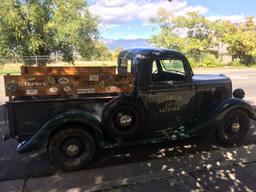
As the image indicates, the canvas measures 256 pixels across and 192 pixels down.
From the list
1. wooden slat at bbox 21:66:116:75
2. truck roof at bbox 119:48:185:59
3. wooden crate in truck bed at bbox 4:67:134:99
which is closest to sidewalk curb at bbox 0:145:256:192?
wooden crate in truck bed at bbox 4:67:134:99

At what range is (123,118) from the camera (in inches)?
199

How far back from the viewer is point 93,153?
4.93m

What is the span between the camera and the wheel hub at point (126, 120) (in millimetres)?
5047

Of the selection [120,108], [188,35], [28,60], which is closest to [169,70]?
[120,108]

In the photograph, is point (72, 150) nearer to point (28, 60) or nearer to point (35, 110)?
point (35, 110)

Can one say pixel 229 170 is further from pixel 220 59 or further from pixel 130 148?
pixel 220 59

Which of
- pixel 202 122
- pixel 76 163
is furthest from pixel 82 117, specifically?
pixel 202 122

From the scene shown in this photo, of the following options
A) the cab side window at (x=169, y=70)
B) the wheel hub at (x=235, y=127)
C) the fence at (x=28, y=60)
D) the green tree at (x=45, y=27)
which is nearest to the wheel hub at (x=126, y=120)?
the cab side window at (x=169, y=70)

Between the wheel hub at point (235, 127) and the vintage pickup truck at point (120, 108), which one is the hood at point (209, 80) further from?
the wheel hub at point (235, 127)

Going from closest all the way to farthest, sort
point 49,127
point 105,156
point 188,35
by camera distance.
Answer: point 49,127
point 105,156
point 188,35

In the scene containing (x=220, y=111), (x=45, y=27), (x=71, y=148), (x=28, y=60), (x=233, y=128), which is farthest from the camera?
(x=45, y=27)

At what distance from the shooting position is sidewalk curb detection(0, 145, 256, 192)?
428 centimetres

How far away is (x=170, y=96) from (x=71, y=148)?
6.42 feet

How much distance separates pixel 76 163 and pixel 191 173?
1.82 meters
